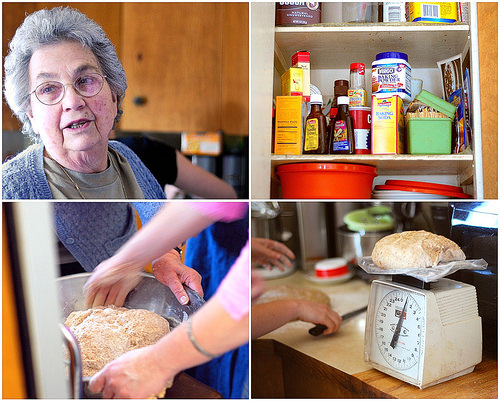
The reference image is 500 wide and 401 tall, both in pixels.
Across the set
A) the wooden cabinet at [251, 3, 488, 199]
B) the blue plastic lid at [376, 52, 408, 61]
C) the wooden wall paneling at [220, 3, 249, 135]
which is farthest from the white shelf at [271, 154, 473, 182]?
the wooden wall paneling at [220, 3, 249, 135]

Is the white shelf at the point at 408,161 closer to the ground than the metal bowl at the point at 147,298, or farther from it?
farther from it

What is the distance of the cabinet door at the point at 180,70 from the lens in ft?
8.38

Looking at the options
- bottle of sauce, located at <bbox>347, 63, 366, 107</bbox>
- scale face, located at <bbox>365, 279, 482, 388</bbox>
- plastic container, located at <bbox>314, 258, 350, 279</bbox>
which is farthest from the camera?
plastic container, located at <bbox>314, 258, 350, 279</bbox>

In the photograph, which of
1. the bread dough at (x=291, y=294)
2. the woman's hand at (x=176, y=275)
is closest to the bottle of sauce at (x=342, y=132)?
the bread dough at (x=291, y=294)

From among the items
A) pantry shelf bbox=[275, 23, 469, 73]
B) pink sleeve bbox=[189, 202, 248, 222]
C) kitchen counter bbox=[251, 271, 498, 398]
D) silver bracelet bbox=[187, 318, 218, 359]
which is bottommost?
kitchen counter bbox=[251, 271, 498, 398]

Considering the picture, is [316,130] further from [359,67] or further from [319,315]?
[319,315]

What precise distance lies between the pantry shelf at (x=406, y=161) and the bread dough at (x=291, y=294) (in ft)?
1.07

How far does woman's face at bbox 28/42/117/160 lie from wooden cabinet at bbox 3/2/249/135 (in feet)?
4.41

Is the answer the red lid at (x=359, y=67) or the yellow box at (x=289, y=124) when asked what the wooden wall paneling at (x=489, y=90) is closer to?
the red lid at (x=359, y=67)

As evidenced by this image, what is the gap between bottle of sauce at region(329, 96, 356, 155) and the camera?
4.19 feet

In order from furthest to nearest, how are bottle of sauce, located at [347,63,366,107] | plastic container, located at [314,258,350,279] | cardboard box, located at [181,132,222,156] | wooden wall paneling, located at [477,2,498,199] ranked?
cardboard box, located at [181,132,222,156] → plastic container, located at [314,258,350,279] → bottle of sauce, located at [347,63,366,107] → wooden wall paneling, located at [477,2,498,199]

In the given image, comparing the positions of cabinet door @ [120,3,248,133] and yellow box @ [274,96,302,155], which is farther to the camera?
cabinet door @ [120,3,248,133]

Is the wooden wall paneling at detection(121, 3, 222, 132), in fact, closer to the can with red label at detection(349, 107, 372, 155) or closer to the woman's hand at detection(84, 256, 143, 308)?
the can with red label at detection(349, 107, 372, 155)

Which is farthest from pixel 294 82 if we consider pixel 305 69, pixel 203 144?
pixel 203 144
